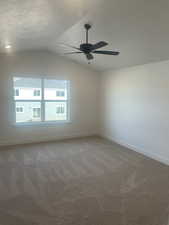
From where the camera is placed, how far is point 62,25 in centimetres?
333

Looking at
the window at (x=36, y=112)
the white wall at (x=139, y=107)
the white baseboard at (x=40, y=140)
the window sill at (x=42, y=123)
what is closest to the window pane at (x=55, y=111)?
the window sill at (x=42, y=123)

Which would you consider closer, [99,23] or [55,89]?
[99,23]

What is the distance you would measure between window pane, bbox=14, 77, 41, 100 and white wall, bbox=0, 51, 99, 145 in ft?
0.58

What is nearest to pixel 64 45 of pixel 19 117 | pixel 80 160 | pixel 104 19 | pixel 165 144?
pixel 104 19

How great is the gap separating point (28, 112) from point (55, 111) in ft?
2.97

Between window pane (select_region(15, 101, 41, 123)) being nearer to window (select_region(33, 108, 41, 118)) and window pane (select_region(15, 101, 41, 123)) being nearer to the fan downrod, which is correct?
window (select_region(33, 108, 41, 118))

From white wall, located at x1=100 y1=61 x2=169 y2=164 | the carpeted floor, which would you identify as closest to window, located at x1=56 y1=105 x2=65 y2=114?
white wall, located at x1=100 y1=61 x2=169 y2=164

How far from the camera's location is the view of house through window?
5.37 metres

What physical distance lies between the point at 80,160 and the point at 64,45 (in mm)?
3038

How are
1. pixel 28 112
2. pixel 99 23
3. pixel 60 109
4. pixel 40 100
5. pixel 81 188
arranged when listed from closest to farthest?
pixel 81 188, pixel 99 23, pixel 28 112, pixel 40 100, pixel 60 109

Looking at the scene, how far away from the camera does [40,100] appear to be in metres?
5.65

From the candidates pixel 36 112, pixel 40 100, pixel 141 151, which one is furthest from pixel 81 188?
pixel 40 100

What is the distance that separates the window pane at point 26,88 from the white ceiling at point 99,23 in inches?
62.7

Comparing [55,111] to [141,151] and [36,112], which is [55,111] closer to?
[36,112]
